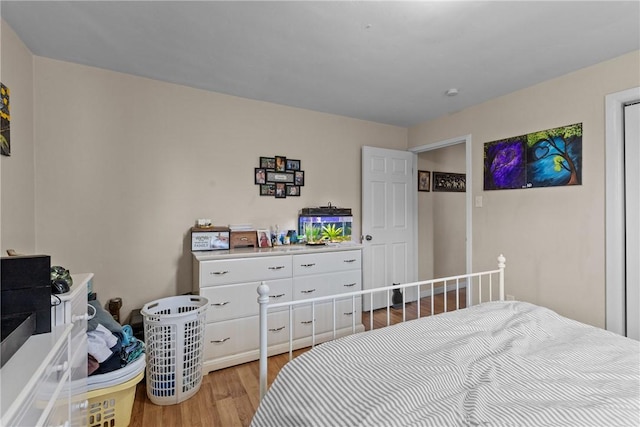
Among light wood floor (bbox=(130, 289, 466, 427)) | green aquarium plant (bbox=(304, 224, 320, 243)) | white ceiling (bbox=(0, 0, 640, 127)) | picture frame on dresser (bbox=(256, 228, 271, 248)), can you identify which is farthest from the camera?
green aquarium plant (bbox=(304, 224, 320, 243))

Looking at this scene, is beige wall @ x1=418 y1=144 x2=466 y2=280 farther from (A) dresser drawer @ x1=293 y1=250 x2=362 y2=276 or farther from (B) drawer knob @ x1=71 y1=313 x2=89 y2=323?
(B) drawer knob @ x1=71 y1=313 x2=89 y2=323

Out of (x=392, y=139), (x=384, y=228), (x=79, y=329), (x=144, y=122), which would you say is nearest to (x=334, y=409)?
(x=79, y=329)

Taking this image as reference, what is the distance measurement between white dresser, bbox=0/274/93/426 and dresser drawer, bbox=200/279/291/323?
85cm

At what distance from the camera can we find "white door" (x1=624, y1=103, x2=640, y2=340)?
209cm

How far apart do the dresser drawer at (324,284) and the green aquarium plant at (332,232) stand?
18.8 inches

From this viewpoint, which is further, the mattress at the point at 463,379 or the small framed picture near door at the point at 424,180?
the small framed picture near door at the point at 424,180

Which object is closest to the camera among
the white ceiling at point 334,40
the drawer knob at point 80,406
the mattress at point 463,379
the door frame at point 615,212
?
the mattress at point 463,379

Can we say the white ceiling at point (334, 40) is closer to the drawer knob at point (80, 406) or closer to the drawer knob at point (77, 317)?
the drawer knob at point (77, 317)

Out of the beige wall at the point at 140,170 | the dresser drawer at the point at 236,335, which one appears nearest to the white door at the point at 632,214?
the dresser drawer at the point at 236,335

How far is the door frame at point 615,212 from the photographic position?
7.03 feet

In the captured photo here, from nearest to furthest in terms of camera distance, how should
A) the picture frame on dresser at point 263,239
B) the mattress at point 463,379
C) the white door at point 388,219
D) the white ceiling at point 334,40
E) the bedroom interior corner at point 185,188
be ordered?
1. the mattress at point 463,379
2. the white ceiling at point 334,40
3. the bedroom interior corner at point 185,188
4. the picture frame on dresser at point 263,239
5. the white door at point 388,219

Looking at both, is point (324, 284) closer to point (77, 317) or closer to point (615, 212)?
point (77, 317)

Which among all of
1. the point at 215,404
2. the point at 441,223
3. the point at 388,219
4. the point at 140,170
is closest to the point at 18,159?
the point at 140,170

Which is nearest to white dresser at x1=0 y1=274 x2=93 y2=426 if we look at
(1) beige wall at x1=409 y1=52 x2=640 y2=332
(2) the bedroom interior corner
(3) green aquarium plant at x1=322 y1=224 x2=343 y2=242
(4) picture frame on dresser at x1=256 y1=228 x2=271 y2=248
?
(2) the bedroom interior corner
